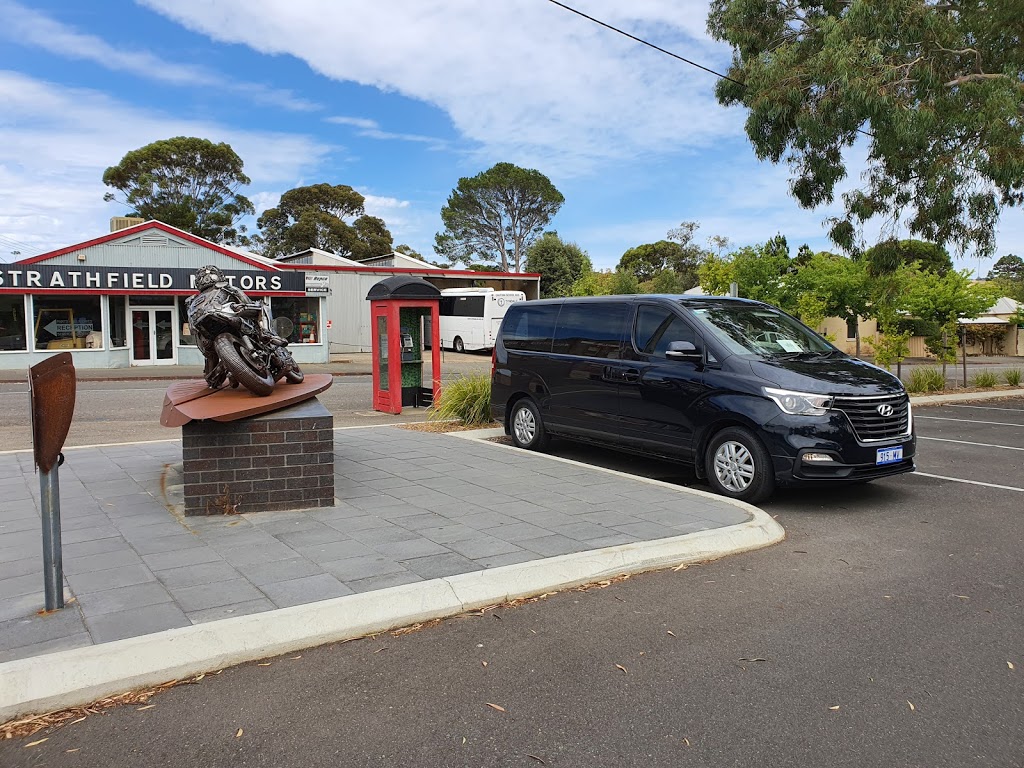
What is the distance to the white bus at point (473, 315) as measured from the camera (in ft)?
116

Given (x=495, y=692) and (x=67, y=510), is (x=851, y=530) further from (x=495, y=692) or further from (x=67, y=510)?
(x=67, y=510)

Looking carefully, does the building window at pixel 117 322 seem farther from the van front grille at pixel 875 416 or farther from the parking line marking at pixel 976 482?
the van front grille at pixel 875 416

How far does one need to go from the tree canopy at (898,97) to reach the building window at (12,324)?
23854mm

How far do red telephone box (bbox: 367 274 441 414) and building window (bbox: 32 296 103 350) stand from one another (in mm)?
17127

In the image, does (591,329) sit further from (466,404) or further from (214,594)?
(214,594)

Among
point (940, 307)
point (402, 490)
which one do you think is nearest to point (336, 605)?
point (402, 490)

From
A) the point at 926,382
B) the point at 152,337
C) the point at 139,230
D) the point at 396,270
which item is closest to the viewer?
the point at 926,382

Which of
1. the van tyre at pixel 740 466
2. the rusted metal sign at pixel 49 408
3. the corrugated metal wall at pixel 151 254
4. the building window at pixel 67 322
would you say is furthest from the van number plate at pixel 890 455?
the corrugated metal wall at pixel 151 254

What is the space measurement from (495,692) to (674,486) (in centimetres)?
415

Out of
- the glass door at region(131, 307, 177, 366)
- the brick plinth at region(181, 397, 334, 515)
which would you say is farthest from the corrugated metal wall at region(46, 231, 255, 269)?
the brick plinth at region(181, 397, 334, 515)

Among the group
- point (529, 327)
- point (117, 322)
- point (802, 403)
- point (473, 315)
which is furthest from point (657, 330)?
point (473, 315)

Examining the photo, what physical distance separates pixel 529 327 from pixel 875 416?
434 centimetres

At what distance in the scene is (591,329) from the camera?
884 cm

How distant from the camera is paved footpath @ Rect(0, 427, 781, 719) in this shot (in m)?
4.17
